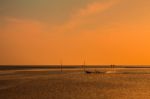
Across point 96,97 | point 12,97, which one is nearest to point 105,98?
point 96,97

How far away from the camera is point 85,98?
3622 cm

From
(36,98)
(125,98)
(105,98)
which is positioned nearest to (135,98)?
(125,98)

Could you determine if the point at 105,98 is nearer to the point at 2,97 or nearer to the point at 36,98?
the point at 36,98

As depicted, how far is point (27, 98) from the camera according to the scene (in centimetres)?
3666

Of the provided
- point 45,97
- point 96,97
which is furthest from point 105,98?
point 45,97

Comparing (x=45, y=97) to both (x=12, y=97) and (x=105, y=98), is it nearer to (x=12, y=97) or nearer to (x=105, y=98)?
(x=12, y=97)

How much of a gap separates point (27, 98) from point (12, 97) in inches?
86.3

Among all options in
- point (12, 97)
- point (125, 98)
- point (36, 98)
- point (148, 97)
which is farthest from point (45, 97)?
point (148, 97)

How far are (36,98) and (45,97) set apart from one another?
1.37 metres

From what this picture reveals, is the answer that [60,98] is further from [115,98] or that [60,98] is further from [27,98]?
[115,98]

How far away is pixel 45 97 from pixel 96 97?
615 centimetres

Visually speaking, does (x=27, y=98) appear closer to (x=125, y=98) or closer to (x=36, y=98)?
(x=36, y=98)

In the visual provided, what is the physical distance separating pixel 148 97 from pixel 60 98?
10.5m

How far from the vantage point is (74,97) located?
37188 mm
